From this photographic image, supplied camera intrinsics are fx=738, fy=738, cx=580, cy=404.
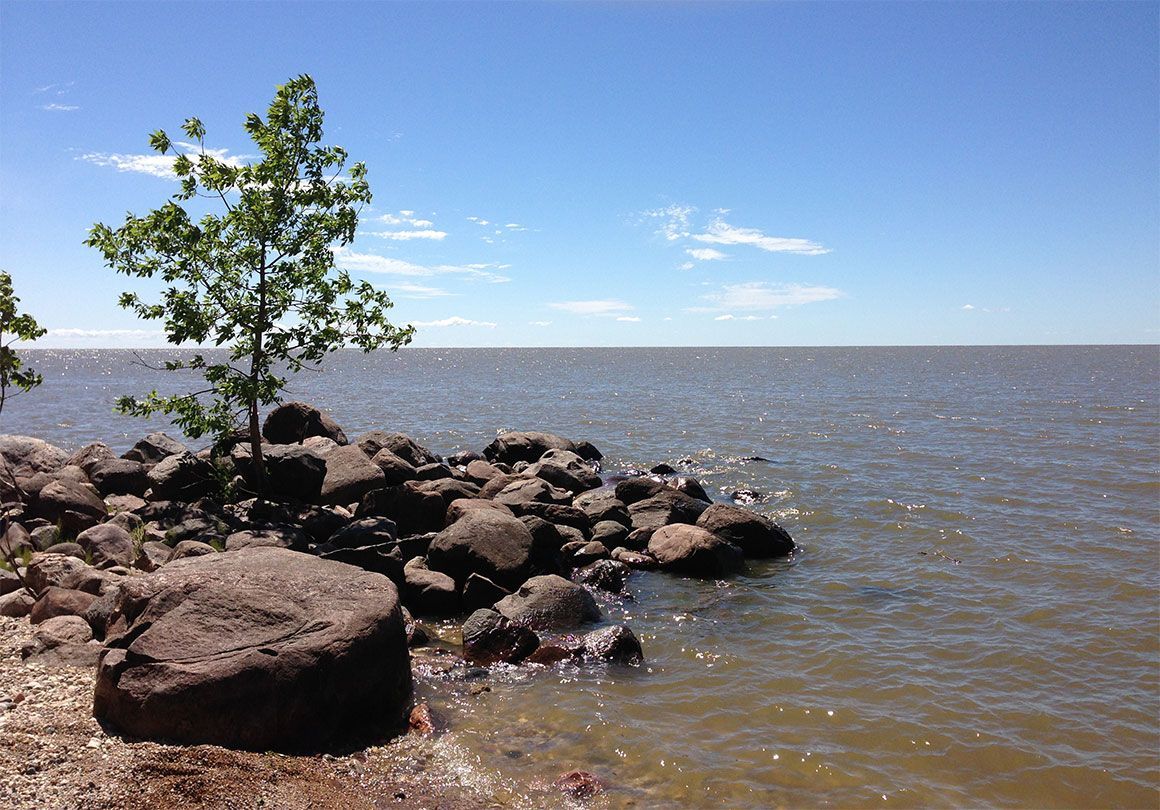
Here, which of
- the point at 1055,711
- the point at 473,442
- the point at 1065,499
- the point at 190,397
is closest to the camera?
the point at 1055,711

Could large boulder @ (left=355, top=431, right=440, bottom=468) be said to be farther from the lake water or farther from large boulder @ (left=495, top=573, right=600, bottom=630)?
large boulder @ (left=495, top=573, right=600, bottom=630)

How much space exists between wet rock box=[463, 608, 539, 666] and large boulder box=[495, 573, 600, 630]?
580mm

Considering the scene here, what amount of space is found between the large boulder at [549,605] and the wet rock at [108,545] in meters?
6.03

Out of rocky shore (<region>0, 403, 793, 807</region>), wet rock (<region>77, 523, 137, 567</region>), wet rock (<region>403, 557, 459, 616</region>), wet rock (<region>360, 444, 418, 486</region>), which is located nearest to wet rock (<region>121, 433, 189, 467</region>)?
rocky shore (<region>0, 403, 793, 807</region>)

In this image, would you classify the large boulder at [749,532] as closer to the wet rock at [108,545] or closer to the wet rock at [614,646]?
the wet rock at [614,646]

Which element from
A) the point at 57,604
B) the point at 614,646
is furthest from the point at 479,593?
the point at 57,604

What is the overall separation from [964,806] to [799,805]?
1.71m

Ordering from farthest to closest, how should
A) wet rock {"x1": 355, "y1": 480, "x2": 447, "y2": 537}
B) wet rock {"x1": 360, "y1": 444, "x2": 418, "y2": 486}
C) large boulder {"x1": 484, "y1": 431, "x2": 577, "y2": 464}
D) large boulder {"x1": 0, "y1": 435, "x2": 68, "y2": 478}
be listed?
large boulder {"x1": 484, "y1": 431, "x2": 577, "y2": 464}, wet rock {"x1": 360, "y1": 444, "x2": 418, "y2": 486}, large boulder {"x1": 0, "y1": 435, "x2": 68, "y2": 478}, wet rock {"x1": 355, "y1": 480, "x2": 447, "y2": 537}

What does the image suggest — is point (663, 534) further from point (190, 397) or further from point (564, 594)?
point (190, 397)

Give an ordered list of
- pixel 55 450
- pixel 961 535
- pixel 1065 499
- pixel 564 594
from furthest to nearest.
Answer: pixel 1065 499 < pixel 55 450 < pixel 961 535 < pixel 564 594

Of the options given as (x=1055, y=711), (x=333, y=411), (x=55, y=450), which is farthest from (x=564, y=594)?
(x=333, y=411)

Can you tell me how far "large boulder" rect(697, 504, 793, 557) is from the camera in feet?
51.5

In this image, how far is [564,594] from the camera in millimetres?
11469

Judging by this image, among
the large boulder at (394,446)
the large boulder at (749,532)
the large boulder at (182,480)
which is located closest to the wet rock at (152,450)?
the large boulder at (182,480)
